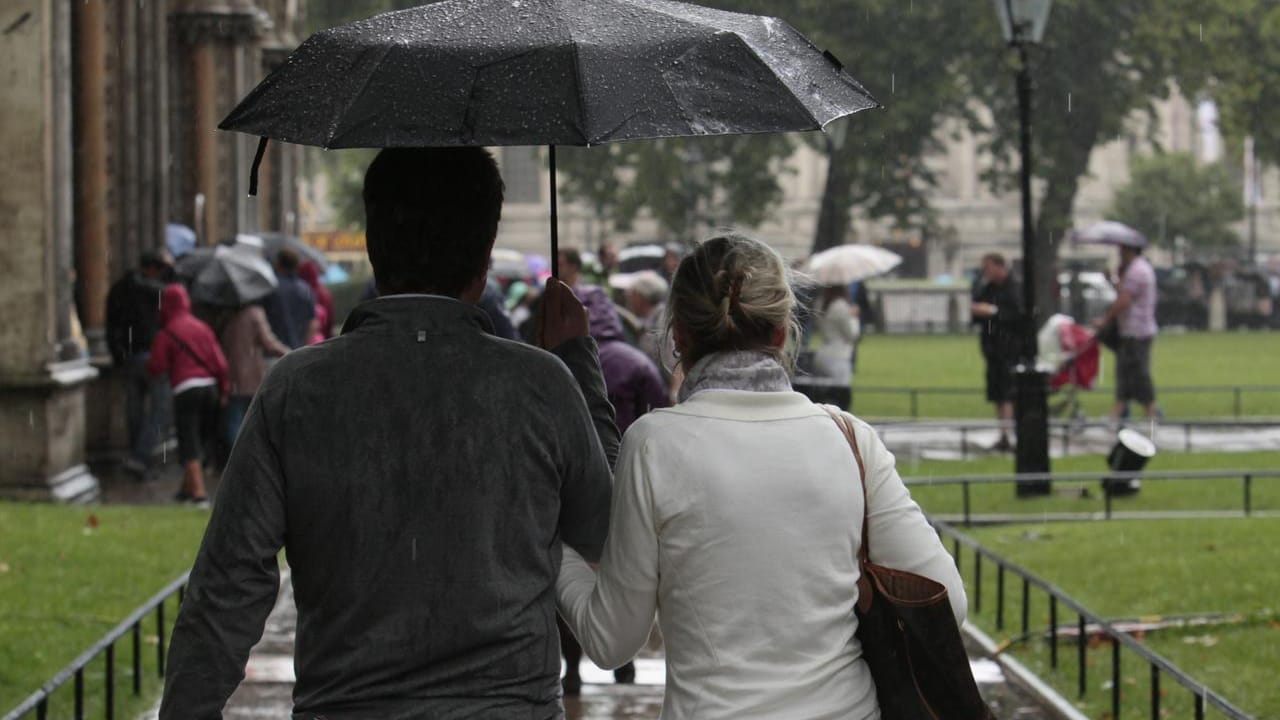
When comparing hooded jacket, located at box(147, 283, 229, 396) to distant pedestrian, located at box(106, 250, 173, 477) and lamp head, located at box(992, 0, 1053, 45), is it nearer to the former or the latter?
distant pedestrian, located at box(106, 250, 173, 477)

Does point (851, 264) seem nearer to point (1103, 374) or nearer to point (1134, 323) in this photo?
point (1134, 323)

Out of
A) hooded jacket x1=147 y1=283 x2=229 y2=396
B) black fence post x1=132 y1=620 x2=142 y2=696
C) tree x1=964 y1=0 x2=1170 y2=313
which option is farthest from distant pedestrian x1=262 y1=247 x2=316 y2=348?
tree x1=964 y1=0 x2=1170 y2=313

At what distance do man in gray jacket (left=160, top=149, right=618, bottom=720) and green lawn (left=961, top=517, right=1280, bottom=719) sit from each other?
4715 mm

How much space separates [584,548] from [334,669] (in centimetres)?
50

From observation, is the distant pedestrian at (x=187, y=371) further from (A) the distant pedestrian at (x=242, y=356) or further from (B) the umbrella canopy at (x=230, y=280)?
(B) the umbrella canopy at (x=230, y=280)

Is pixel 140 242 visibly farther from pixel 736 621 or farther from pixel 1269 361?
pixel 1269 361

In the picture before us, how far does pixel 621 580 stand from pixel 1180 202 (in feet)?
259

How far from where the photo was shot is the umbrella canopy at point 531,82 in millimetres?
3398

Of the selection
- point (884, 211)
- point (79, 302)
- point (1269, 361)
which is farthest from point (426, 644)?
point (884, 211)

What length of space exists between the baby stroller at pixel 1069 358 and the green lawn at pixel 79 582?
10.2 metres

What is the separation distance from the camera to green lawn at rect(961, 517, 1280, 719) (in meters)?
7.71

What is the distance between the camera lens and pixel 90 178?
17.5 metres

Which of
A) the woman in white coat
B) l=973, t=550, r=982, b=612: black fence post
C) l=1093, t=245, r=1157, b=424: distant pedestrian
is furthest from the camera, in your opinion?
l=1093, t=245, r=1157, b=424: distant pedestrian

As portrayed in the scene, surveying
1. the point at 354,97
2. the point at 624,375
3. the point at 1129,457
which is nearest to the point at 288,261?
the point at 1129,457
